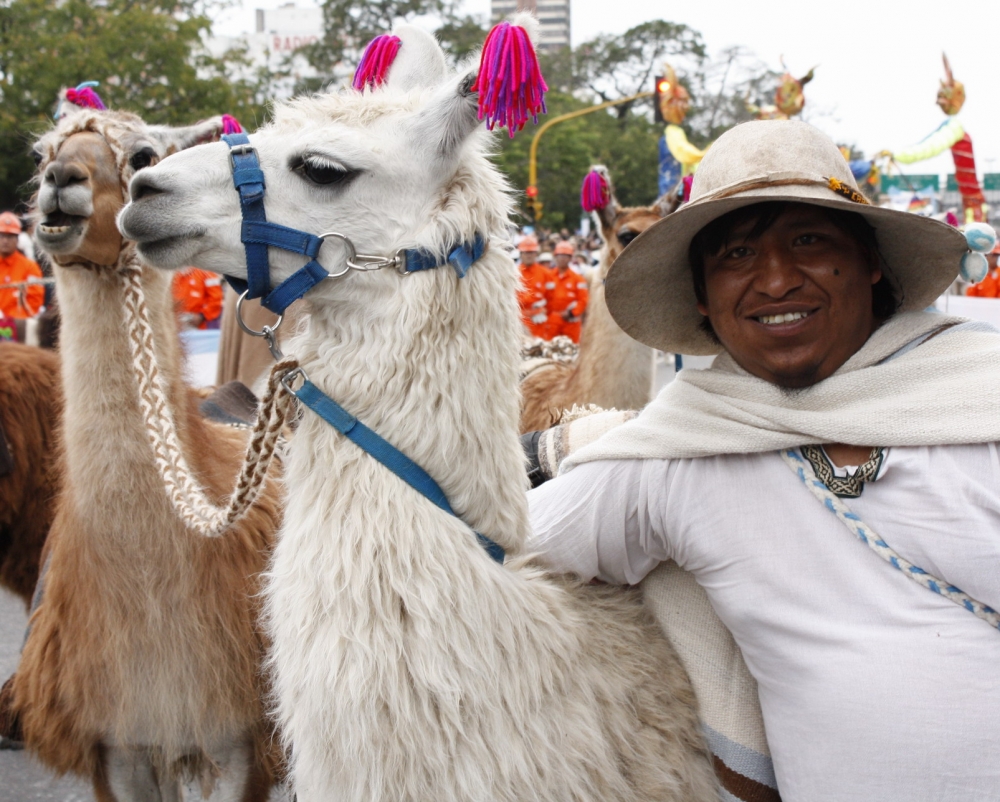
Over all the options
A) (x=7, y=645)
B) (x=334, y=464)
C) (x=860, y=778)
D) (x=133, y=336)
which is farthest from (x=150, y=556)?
(x=7, y=645)

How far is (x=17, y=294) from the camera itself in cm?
752

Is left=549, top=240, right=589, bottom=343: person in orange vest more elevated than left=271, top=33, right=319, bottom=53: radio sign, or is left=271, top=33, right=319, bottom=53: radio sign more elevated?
left=271, top=33, right=319, bottom=53: radio sign

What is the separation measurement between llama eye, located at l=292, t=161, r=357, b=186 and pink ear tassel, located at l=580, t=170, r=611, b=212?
369 centimetres

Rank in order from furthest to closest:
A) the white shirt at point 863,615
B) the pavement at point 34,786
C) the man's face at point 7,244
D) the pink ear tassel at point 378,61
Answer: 1. the man's face at point 7,244
2. the pavement at point 34,786
3. the pink ear tassel at point 378,61
4. the white shirt at point 863,615

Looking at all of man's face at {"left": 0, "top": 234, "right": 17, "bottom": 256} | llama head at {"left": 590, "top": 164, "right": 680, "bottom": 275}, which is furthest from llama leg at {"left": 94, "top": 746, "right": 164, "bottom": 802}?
man's face at {"left": 0, "top": 234, "right": 17, "bottom": 256}

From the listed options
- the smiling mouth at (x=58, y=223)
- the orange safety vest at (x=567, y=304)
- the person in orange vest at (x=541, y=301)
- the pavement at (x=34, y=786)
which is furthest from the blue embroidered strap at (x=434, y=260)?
the orange safety vest at (x=567, y=304)

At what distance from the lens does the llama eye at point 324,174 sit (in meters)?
1.45

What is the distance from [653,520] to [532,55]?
2.68 ft

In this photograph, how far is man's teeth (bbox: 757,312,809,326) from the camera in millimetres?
1461

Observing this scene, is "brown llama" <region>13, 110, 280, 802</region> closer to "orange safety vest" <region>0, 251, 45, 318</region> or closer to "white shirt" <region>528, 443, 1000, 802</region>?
"white shirt" <region>528, 443, 1000, 802</region>

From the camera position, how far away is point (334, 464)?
55.9 inches

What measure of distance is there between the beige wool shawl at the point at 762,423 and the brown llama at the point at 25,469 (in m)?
2.51

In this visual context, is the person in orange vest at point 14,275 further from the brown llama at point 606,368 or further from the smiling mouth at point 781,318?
the smiling mouth at point 781,318

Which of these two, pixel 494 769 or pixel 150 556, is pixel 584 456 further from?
pixel 150 556
